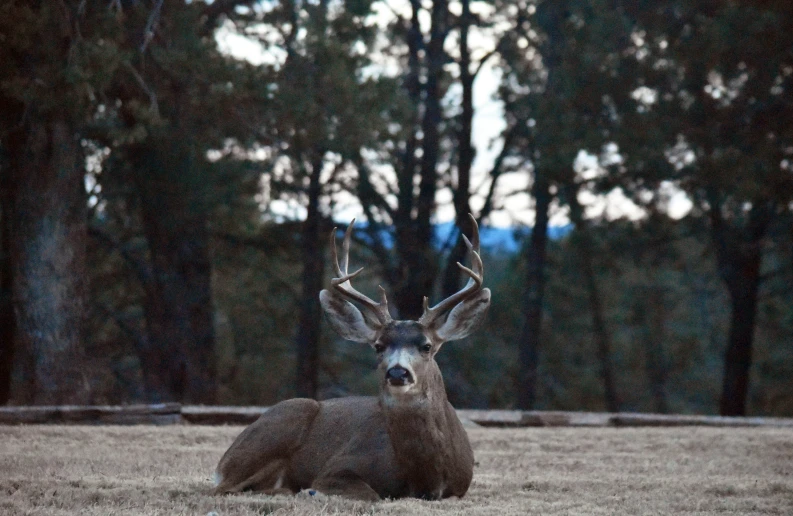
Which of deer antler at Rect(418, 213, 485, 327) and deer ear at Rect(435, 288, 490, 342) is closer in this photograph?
deer antler at Rect(418, 213, 485, 327)

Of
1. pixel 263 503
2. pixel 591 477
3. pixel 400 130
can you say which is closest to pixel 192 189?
pixel 400 130

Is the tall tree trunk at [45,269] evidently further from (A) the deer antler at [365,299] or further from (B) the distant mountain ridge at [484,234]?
(B) the distant mountain ridge at [484,234]

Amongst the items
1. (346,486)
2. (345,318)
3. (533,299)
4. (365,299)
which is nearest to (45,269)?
(345,318)

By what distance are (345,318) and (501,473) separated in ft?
6.48

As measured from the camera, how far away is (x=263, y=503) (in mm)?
5973

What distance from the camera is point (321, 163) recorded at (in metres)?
18.0

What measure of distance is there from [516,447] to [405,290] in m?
11.4

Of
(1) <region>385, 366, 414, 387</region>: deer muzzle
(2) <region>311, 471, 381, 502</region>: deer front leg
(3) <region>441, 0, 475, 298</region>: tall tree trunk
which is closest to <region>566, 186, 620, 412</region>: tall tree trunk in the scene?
(3) <region>441, 0, 475, 298</region>: tall tree trunk

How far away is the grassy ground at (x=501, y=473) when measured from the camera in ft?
19.8

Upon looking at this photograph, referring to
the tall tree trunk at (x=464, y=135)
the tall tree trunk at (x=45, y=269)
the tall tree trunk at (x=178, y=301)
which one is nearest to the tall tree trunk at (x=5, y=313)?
the tall tree trunk at (x=178, y=301)

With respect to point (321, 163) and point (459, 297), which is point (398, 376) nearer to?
point (459, 297)

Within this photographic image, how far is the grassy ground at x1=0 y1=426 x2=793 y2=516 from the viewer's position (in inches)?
238

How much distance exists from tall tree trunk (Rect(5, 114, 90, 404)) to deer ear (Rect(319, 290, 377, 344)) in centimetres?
767

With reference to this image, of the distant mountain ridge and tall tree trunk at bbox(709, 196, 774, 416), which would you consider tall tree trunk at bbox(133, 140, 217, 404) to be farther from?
tall tree trunk at bbox(709, 196, 774, 416)
